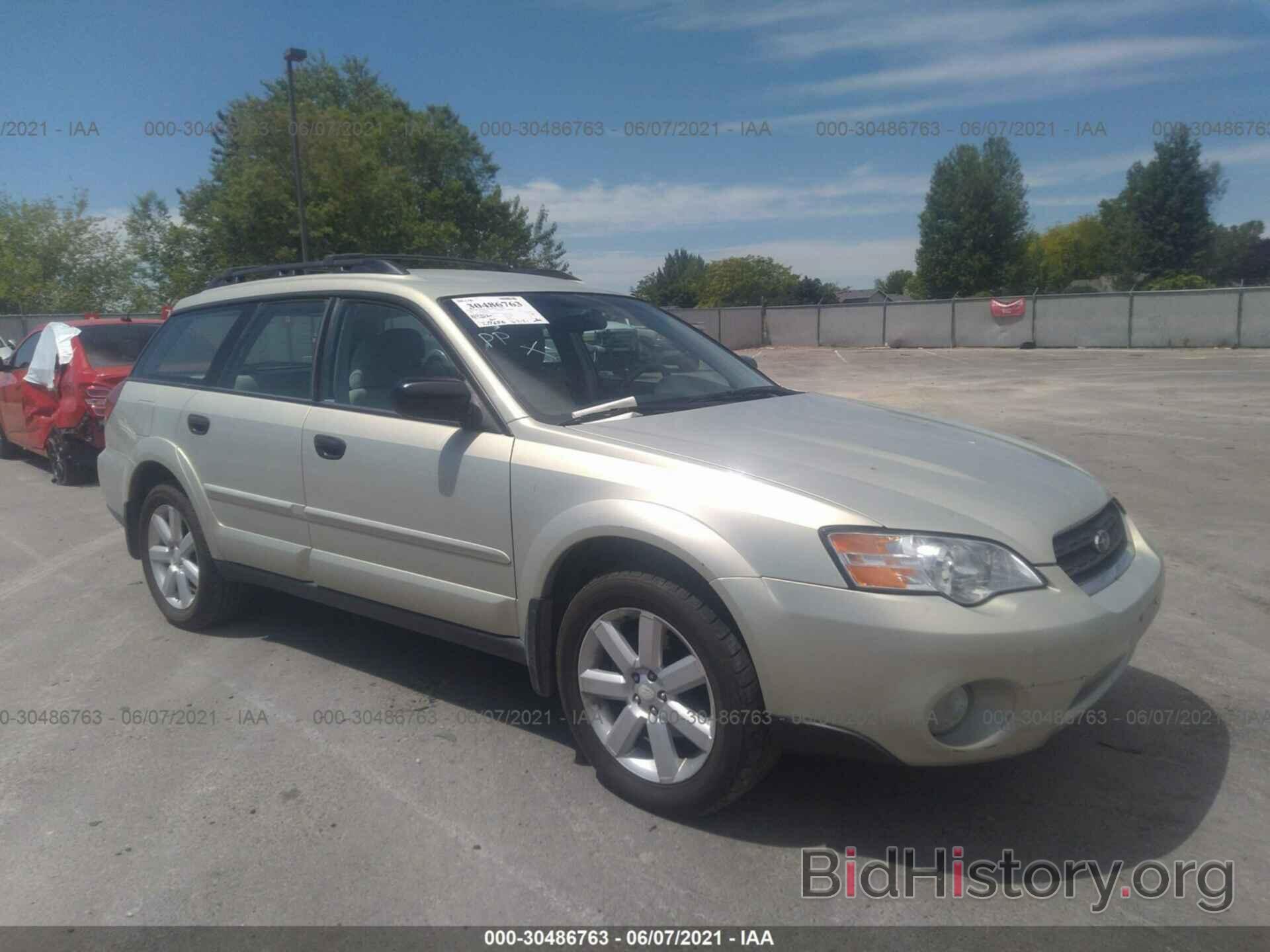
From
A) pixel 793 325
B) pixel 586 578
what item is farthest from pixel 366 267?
pixel 793 325

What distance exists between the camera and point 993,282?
5731cm

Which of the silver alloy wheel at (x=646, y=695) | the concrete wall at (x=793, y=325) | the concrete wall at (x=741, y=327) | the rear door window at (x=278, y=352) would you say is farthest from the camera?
the concrete wall at (x=793, y=325)

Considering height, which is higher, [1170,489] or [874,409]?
[874,409]

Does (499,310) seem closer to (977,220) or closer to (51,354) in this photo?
(51,354)

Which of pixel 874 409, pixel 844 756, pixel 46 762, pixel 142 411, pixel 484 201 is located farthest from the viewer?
pixel 484 201

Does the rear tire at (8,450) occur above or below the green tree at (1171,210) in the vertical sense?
below

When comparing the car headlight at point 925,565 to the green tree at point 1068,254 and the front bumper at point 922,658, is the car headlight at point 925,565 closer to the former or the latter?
the front bumper at point 922,658

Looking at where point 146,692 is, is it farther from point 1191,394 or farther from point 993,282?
point 993,282

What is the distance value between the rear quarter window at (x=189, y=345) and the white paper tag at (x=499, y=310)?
1.57 m

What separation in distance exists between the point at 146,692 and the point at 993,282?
59.0 metres

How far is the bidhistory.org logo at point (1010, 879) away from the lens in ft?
9.25

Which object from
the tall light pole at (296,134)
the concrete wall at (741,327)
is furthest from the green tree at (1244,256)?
the tall light pole at (296,134)

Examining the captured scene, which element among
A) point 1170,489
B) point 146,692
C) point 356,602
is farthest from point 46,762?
point 1170,489

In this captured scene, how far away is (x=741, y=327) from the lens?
1737 inches
